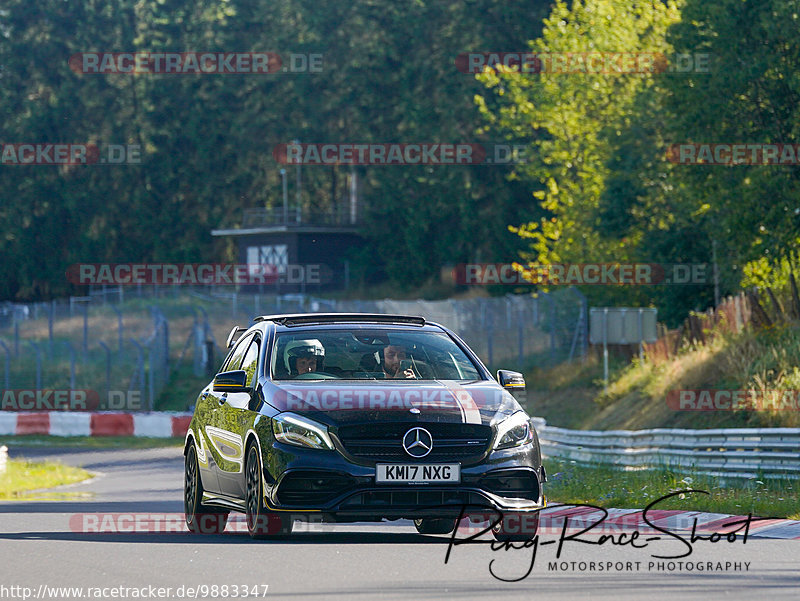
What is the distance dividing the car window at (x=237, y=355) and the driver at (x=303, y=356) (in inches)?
36.3

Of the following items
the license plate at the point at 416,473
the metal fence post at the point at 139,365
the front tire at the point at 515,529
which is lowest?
the metal fence post at the point at 139,365

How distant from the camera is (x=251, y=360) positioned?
1267 cm

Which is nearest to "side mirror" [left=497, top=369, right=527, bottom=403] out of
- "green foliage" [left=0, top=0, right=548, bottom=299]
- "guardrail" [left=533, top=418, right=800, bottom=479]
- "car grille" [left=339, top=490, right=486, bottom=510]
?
"car grille" [left=339, top=490, right=486, bottom=510]

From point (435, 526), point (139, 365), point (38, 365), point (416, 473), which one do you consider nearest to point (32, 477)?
point (435, 526)

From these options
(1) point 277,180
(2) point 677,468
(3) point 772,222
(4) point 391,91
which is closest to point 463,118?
(4) point 391,91

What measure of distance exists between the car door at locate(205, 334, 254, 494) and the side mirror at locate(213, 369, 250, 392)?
1.05 feet

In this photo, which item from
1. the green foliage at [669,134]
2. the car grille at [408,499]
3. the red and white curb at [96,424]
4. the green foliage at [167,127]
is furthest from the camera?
the green foliage at [167,127]

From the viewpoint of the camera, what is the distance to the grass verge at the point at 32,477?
21.7m

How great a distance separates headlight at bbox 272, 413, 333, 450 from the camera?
431 inches

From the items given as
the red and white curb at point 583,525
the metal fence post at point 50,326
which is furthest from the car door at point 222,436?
the metal fence post at point 50,326

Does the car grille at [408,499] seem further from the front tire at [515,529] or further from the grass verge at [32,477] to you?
the grass verge at [32,477]

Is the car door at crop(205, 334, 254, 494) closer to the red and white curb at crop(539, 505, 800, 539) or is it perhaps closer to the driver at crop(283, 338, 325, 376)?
the driver at crop(283, 338, 325, 376)

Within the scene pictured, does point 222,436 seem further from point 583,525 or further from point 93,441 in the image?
point 93,441

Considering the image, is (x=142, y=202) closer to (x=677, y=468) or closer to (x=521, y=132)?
(x=521, y=132)
